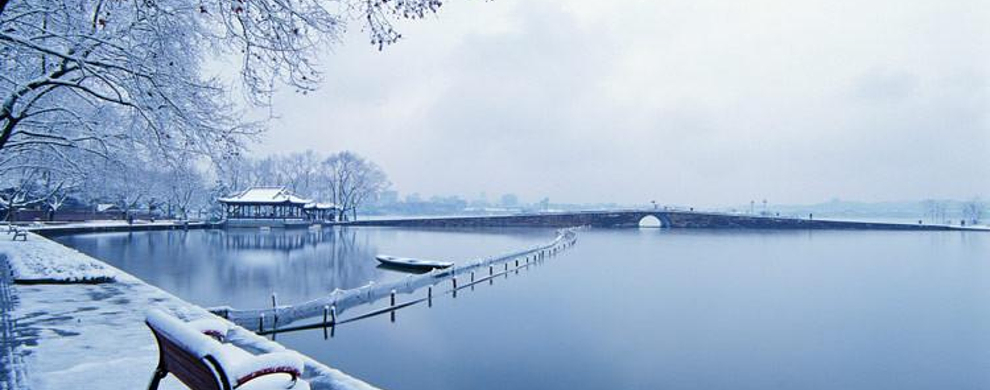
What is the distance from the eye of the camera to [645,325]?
693 inches

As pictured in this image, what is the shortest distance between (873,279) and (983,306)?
7336 millimetres

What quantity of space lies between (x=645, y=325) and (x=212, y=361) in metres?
15.6

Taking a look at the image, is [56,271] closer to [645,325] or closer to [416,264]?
[645,325]

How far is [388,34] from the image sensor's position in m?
5.93

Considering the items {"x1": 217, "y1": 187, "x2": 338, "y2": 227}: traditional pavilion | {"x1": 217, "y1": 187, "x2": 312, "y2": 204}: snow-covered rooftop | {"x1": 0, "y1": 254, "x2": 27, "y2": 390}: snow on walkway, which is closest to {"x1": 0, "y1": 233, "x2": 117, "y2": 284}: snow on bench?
{"x1": 0, "y1": 254, "x2": 27, "y2": 390}: snow on walkway

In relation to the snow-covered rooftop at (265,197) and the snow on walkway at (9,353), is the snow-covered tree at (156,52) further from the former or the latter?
the snow-covered rooftop at (265,197)

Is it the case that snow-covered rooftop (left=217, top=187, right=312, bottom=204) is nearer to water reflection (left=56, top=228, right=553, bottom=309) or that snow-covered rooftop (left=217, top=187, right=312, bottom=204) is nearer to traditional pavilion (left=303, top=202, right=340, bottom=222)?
traditional pavilion (left=303, top=202, right=340, bottom=222)

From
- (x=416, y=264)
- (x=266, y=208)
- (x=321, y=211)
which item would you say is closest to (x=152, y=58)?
(x=416, y=264)

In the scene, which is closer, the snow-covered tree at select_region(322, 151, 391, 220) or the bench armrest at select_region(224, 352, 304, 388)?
the bench armrest at select_region(224, 352, 304, 388)

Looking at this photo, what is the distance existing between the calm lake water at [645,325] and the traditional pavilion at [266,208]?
35787 millimetres

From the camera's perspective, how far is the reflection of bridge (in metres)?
92.8

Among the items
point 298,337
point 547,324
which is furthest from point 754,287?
point 298,337

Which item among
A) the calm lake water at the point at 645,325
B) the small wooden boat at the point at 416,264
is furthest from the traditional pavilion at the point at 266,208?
the small wooden boat at the point at 416,264

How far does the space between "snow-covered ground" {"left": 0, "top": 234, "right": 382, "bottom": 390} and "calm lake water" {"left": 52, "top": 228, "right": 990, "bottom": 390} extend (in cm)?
421
